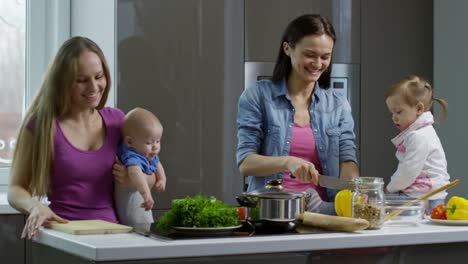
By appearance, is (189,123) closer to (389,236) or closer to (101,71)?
(101,71)

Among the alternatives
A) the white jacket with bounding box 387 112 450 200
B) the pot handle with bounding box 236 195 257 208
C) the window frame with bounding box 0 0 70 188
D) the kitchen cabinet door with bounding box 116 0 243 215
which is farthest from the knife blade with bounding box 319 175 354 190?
the window frame with bounding box 0 0 70 188

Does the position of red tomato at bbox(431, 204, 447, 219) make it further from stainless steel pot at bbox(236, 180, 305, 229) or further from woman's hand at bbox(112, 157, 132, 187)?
woman's hand at bbox(112, 157, 132, 187)

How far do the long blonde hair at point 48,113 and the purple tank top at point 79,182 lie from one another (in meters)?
0.03

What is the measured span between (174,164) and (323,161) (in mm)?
976

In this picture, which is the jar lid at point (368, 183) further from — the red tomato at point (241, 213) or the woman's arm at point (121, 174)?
the woman's arm at point (121, 174)

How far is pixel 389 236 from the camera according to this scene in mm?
2137

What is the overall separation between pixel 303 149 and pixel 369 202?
65 centimetres

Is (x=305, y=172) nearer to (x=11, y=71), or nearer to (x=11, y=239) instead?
(x=11, y=239)

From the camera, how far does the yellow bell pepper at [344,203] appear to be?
2391mm

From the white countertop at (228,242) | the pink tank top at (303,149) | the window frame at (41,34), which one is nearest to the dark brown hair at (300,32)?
the pink tank top at (303,149)

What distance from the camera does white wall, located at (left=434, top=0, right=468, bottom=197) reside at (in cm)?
402

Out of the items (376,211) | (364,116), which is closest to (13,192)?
(376,211)

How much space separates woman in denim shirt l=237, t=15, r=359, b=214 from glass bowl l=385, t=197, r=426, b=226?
1.39ft

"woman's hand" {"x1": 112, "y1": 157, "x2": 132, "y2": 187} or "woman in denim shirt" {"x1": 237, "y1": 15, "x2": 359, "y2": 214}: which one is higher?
"woman in denim shirt" {"x1": 237, "y1": 15, "x2": 359, "y2": 214}
